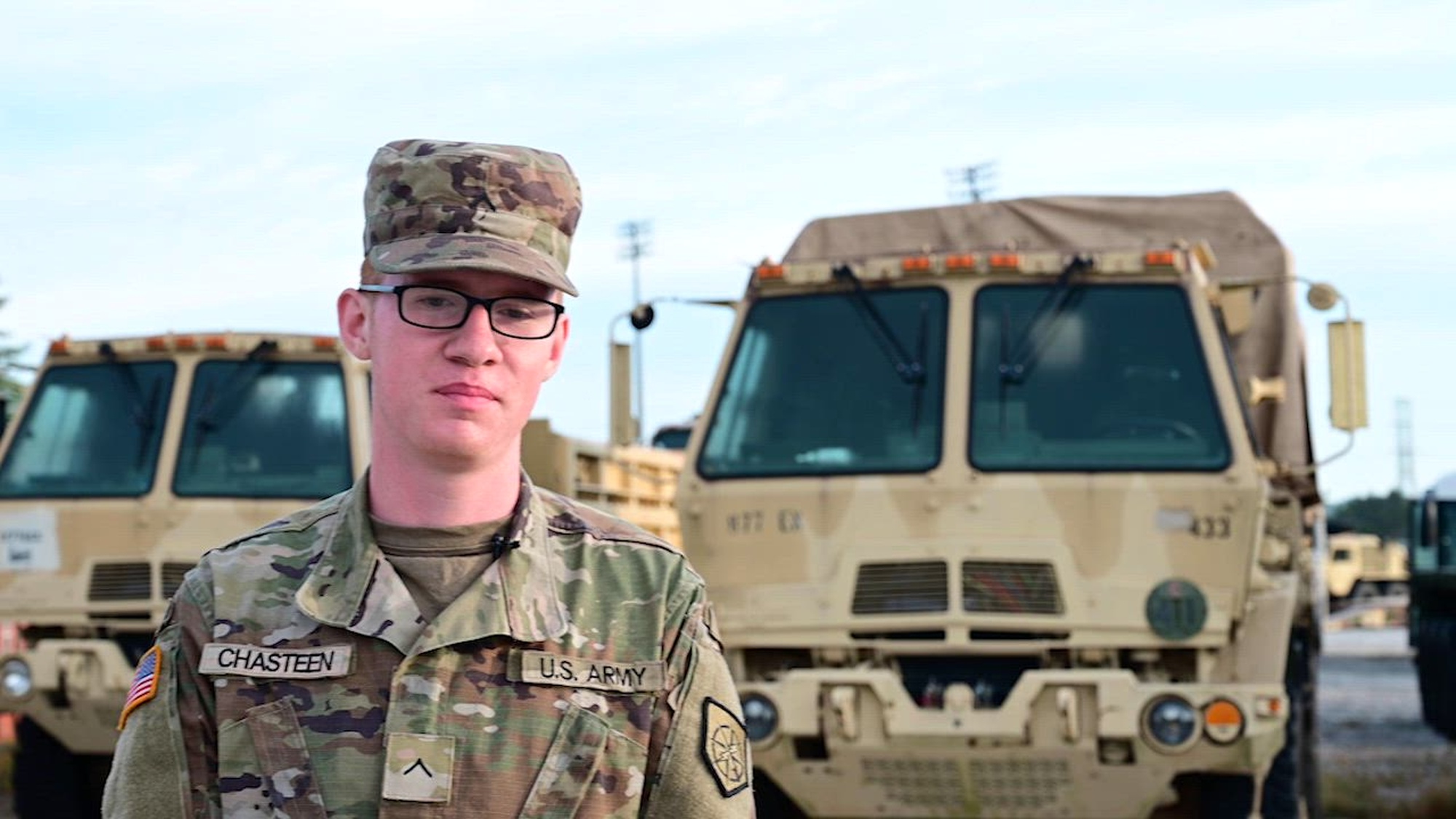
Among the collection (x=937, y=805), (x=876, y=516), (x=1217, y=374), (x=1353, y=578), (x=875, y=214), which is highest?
(x=875, y=214)

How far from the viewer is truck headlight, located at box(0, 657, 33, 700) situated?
8898 mm

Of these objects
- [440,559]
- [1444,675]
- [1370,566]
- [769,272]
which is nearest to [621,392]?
[769,272]

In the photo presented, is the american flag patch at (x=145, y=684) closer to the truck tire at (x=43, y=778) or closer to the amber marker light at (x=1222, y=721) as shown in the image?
the amber marker light at (x=1222, y=721)

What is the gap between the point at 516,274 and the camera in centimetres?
225

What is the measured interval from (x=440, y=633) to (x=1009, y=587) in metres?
5.00

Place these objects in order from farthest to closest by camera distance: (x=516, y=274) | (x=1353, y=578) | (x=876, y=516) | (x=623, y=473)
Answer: (x=1353, y=578) < (x=623, y=473) < (x=876, y=516) < (x=516, y=274)

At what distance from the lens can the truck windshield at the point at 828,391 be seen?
7.48 meters

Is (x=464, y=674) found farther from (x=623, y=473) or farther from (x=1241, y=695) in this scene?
(x=623, y=473)

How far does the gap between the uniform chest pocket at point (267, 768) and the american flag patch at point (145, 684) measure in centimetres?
9

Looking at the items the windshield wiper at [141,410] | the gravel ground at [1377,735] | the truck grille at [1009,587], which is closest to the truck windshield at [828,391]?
the truck grille at [1009,587]

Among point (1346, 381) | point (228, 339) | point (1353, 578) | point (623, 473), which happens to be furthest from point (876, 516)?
point (1353, 578)

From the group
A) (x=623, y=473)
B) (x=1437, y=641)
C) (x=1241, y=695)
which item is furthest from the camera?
(x=1437, y=641)

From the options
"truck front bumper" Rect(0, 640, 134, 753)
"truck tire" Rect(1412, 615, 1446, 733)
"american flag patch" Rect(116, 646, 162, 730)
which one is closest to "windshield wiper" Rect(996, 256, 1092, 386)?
"truck front bumper" Rect(0, 640, 134, 753)

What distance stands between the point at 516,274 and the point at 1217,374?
17.8 feet
